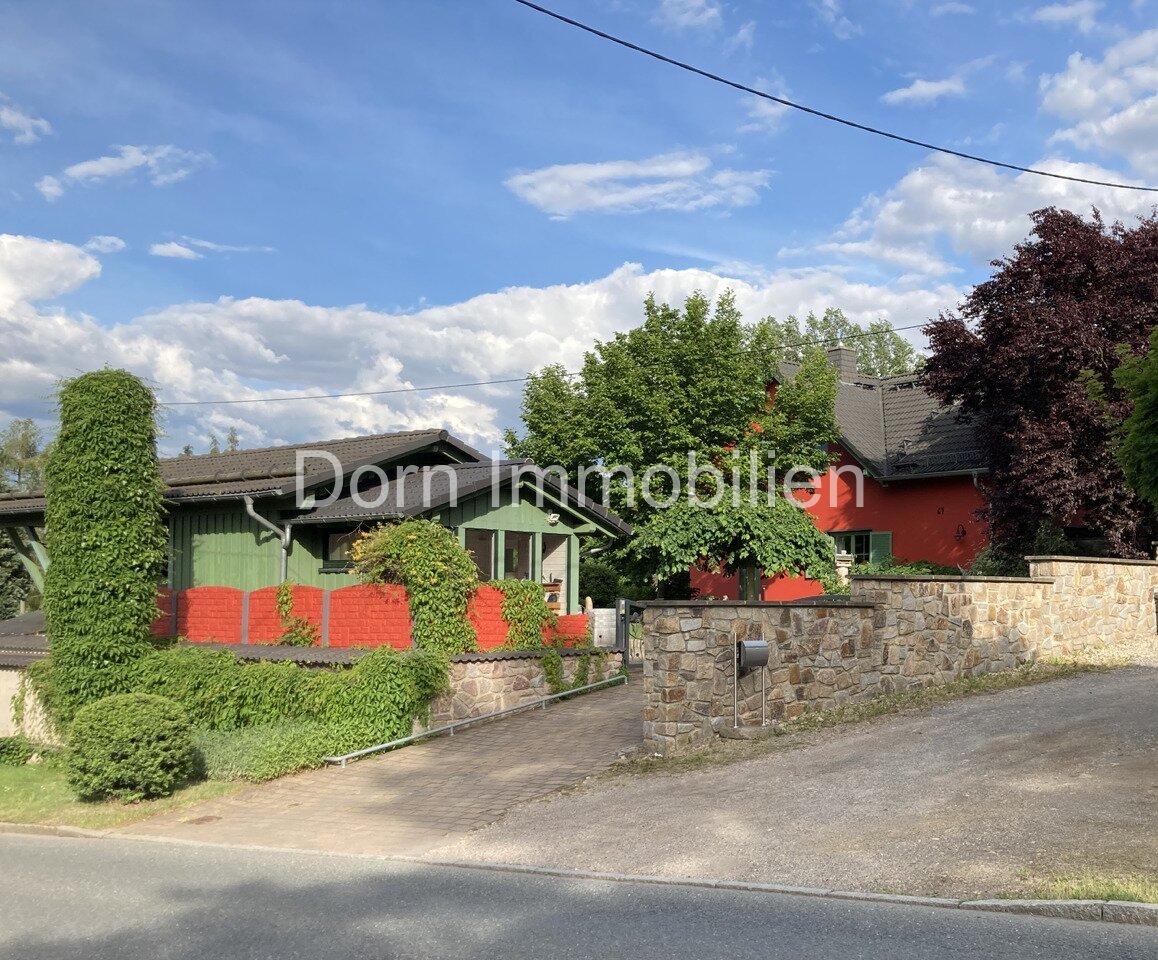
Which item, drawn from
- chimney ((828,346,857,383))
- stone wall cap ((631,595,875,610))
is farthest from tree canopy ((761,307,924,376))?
stone wall cap ((631,595,875,610))

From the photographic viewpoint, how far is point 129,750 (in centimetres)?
1237

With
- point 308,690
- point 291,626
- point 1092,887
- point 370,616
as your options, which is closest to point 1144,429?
point 1092,887

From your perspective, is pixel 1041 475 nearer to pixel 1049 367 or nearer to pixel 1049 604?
pixel 1049 367

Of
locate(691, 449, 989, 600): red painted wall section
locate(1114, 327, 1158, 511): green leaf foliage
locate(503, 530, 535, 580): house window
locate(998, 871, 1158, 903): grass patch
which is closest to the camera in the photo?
locate(998, 871, 1158, 903): grass patch

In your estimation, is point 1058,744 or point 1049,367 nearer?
point 1058,744

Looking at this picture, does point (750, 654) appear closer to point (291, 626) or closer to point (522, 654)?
point (522, 654)

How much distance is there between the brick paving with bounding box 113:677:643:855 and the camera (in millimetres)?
10422

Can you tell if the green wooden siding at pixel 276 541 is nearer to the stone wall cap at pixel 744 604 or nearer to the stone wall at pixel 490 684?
the stone wall at pixel 490 684

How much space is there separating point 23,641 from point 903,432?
22019 millimetres

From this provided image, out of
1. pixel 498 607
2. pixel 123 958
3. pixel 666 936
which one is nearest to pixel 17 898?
pixel 123 958

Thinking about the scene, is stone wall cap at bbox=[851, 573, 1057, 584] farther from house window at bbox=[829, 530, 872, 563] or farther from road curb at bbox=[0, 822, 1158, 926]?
house window at bbox=[829, 530, 872, 563]

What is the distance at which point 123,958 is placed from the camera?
648 centimetres

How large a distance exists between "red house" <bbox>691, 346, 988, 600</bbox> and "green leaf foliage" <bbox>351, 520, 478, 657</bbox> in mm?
12350

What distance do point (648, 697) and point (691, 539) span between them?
39.4 feet
